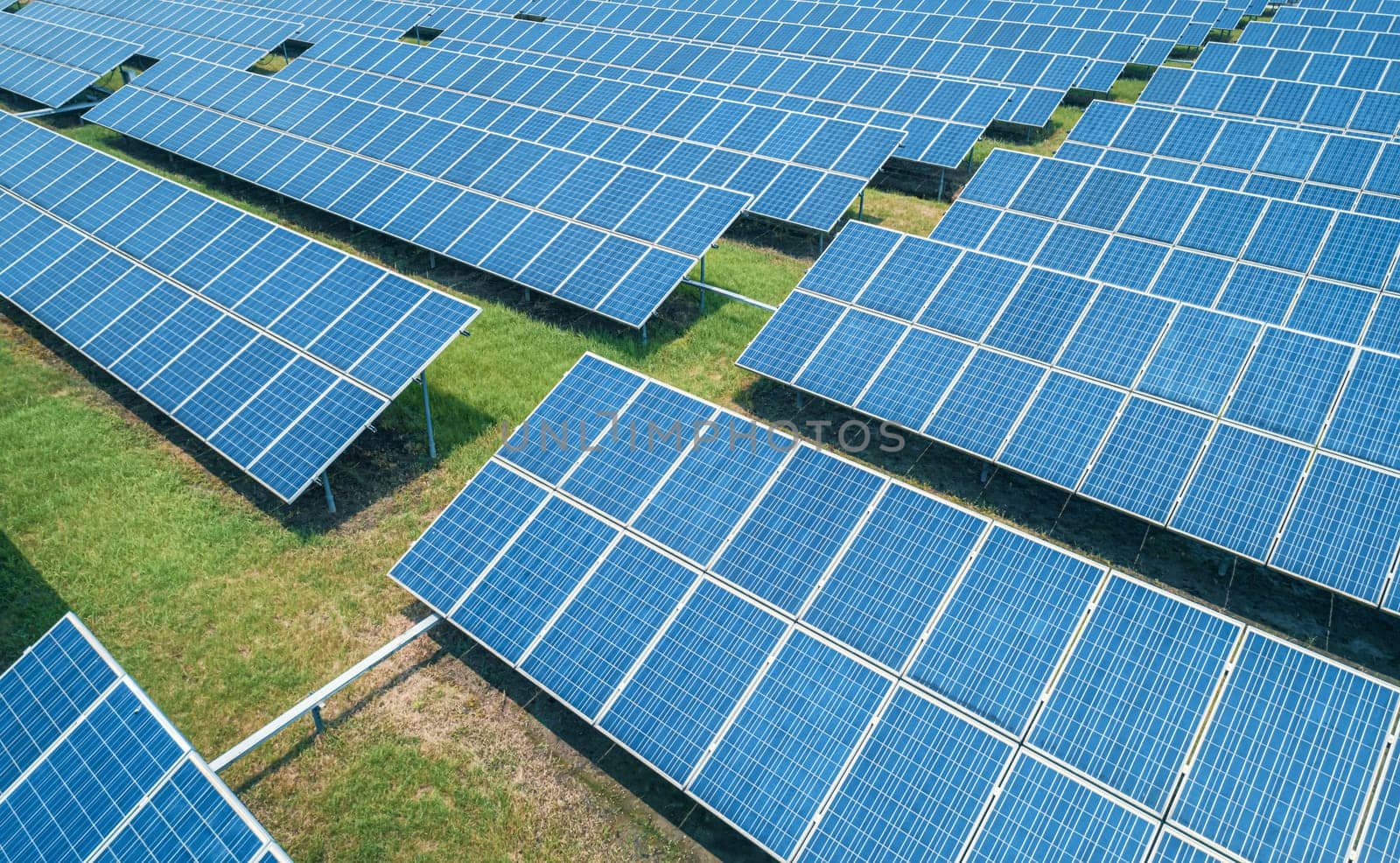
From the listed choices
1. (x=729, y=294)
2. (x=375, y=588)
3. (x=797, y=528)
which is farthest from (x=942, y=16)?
(x=375, y=588)

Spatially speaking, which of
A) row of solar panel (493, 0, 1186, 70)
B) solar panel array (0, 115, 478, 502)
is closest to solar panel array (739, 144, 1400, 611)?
solar panel array (0, 115, 478, 502)

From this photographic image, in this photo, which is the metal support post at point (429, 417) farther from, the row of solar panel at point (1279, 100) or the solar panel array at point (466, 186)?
the row of solar panel at point (1279, 100)

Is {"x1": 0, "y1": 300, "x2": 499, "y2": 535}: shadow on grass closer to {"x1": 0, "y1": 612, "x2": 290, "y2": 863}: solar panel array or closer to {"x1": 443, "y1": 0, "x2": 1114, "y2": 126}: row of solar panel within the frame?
{"x1": 0, "y1": 612, "x2": 290, "y2": 863}: solar panel array

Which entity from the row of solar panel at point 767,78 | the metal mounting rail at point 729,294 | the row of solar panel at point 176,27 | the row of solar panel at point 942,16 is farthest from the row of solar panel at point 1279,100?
the row of solar panel at point 176,27

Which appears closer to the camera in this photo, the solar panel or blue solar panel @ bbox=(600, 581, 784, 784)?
blue solar panel @ bbox=(600, 581, 784, 784)

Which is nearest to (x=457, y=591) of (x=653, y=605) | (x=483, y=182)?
(x=653, y=605)

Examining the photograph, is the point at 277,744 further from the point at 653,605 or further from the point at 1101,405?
the point at 1101,405
